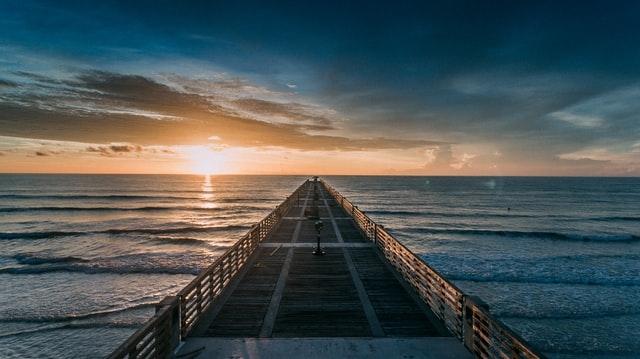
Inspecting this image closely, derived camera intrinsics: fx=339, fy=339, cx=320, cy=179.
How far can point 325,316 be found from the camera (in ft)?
29.9

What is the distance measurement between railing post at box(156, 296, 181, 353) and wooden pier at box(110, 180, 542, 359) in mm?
21

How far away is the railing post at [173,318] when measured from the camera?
22.4 ft

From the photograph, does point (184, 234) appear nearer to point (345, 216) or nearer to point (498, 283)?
point (345, 216)

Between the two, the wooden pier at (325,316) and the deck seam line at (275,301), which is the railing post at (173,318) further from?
the deck seam line at (275,301)

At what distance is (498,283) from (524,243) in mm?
17622

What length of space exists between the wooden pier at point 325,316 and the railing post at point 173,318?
0.07ft

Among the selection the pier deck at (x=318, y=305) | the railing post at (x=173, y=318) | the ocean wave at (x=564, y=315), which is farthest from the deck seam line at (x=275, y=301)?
the ocean wave at (x=564, y=315)

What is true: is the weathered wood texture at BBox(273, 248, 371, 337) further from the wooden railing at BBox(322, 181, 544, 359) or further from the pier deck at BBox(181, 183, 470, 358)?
the wooden railing at BBox(322, 181, 544, 359)

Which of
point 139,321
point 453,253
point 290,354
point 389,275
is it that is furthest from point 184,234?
point 290,354

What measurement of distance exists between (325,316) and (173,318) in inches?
153

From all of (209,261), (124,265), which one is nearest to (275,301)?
(209,261)

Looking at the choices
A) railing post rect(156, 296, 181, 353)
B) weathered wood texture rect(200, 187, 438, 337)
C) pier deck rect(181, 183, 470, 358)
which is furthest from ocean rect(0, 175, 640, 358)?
railing post rect(156, 296, 181, 353)

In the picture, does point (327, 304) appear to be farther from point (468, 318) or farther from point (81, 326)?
Answer: point (81, 326)

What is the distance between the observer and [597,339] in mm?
13664
